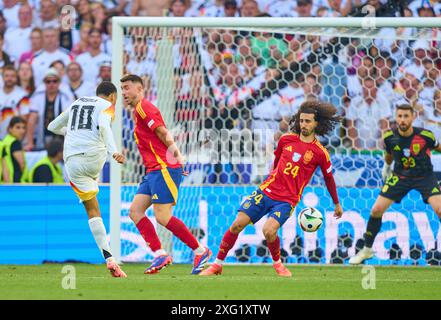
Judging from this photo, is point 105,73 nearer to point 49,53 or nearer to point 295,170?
point 49,53

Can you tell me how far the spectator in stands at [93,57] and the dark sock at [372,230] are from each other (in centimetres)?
523

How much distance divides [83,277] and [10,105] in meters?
6.15

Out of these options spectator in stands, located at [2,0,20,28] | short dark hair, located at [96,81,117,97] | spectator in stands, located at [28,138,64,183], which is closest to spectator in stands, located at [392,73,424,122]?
short dark hair, located at [96,81,117,97]

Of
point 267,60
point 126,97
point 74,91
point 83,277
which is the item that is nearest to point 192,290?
point 83,277

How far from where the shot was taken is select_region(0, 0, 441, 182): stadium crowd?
12969 millimetres

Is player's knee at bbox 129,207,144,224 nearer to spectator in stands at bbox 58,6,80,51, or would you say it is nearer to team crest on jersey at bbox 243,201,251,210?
team crest on jersey at bbox 243,201,251,210

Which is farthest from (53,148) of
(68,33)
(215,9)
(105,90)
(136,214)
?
(105,90)

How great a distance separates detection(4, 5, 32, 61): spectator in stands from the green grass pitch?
5323 millimetres

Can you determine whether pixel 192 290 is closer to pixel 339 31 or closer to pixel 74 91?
pixel 339 31

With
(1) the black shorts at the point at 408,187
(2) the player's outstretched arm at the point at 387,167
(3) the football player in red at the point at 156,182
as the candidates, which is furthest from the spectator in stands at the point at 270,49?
(3) the football player in red at the point at 156,182

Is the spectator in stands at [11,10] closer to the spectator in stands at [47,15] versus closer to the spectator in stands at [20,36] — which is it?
the spectator in stands at [20,36]

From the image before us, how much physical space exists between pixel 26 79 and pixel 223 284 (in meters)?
7.60

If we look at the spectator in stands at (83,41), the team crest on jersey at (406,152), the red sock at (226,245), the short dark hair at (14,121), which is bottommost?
the red sock at (226,245)

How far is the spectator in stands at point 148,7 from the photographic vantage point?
15625 millimetres
